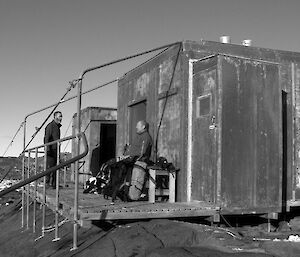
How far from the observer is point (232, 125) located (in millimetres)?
7234

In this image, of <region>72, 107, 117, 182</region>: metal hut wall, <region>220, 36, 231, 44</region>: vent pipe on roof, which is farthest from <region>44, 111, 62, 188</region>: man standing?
<region>220, 36, 231, 44</region>: vent pipe on roof

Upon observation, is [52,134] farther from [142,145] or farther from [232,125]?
[232,125]

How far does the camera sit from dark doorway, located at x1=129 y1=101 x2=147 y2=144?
10.8 m

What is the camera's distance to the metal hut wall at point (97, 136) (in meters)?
15.1

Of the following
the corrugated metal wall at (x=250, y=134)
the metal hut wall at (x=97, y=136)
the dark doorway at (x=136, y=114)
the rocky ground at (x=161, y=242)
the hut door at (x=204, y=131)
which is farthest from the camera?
the metal hut wall at (x=97, y=136)

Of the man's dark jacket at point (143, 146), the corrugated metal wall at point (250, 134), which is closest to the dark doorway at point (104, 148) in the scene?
the man's dark jacket at point (143, 146)

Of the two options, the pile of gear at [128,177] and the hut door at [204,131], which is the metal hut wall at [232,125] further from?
the pile of gear at [128,177]

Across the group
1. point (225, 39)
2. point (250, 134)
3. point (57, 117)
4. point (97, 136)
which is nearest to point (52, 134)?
point (57, 117)

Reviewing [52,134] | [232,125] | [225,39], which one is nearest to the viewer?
[232,125]

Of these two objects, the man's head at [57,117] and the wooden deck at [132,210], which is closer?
the wooden deck at [132,210]

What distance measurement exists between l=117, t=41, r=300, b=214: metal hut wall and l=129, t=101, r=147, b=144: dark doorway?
1.65m

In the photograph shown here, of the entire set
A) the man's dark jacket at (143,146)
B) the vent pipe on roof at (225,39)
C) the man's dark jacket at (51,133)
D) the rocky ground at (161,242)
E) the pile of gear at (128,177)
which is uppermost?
the vent pipe on roof at (225,39)

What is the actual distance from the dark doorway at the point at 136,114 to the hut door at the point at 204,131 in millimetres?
2753

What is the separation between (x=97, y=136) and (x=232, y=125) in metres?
8.60
